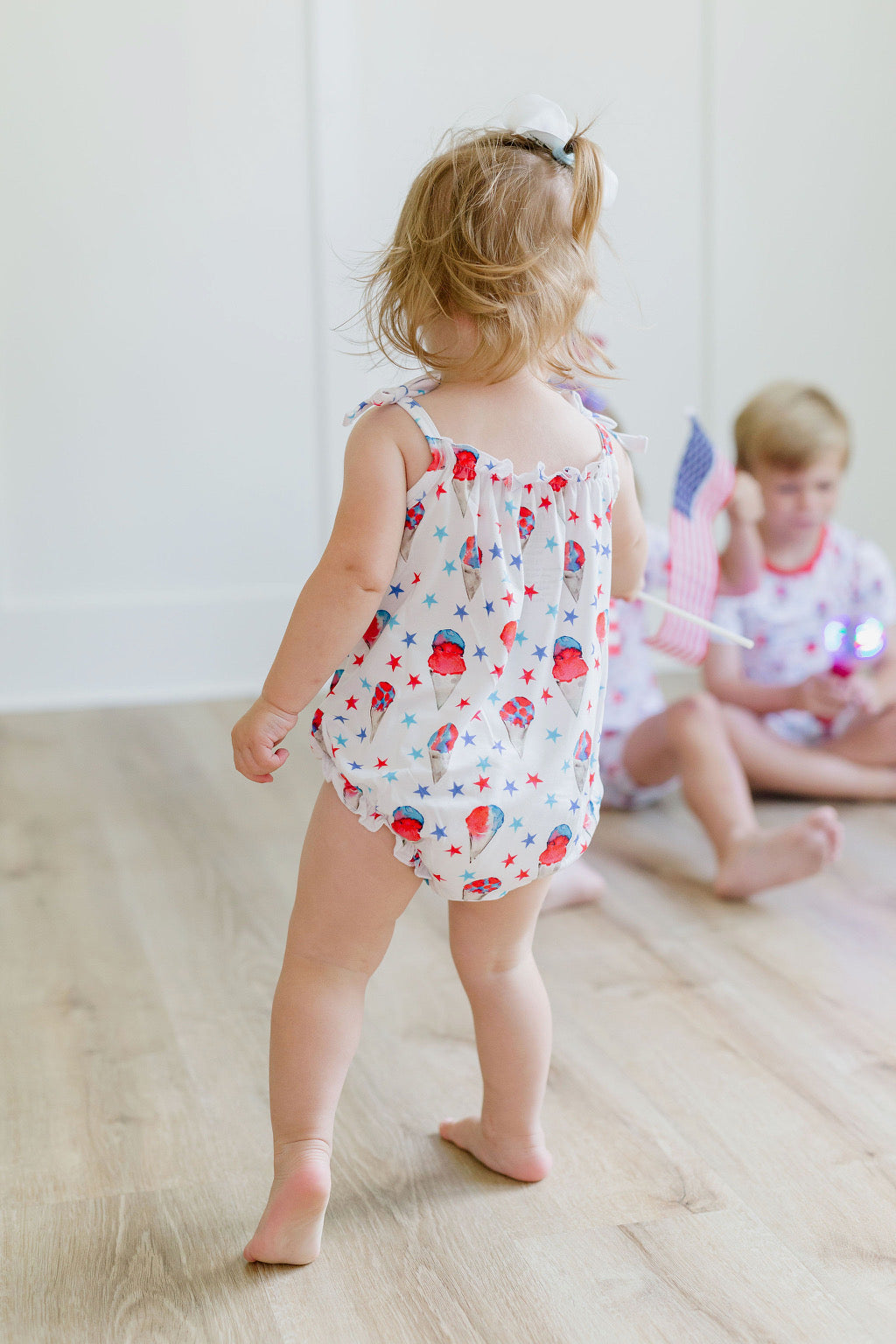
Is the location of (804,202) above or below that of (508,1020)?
above

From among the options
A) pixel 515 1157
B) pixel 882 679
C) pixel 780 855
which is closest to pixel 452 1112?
pixel 515 1157

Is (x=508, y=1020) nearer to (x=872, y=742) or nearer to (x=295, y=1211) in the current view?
(x=295, y=1211)

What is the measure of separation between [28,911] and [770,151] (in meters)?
2.08

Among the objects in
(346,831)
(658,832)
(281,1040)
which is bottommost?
(658,832)

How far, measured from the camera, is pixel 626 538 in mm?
927

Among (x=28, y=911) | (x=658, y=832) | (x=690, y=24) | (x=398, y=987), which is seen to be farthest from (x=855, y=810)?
(x=690, y=24)

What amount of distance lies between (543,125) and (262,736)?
1.37 feet

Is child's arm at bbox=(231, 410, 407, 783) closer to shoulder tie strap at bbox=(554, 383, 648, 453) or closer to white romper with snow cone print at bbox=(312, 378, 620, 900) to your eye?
white romper with snow cone print at bbox=(312, 378, 620, 900)

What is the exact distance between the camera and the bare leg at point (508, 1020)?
0.89 metres

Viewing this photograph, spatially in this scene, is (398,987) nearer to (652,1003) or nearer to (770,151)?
(652,1003)

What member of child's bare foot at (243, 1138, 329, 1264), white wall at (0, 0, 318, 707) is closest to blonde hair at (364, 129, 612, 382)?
child's bare foot at (243, 1138, 329, 1264)

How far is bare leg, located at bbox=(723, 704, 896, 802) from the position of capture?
1749mm

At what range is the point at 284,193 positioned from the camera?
2.45 meters

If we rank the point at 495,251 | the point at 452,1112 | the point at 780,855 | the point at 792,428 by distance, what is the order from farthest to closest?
the point at 792,428 → the point at 780,855 → the point at 452,1112 → the point at 495,251
